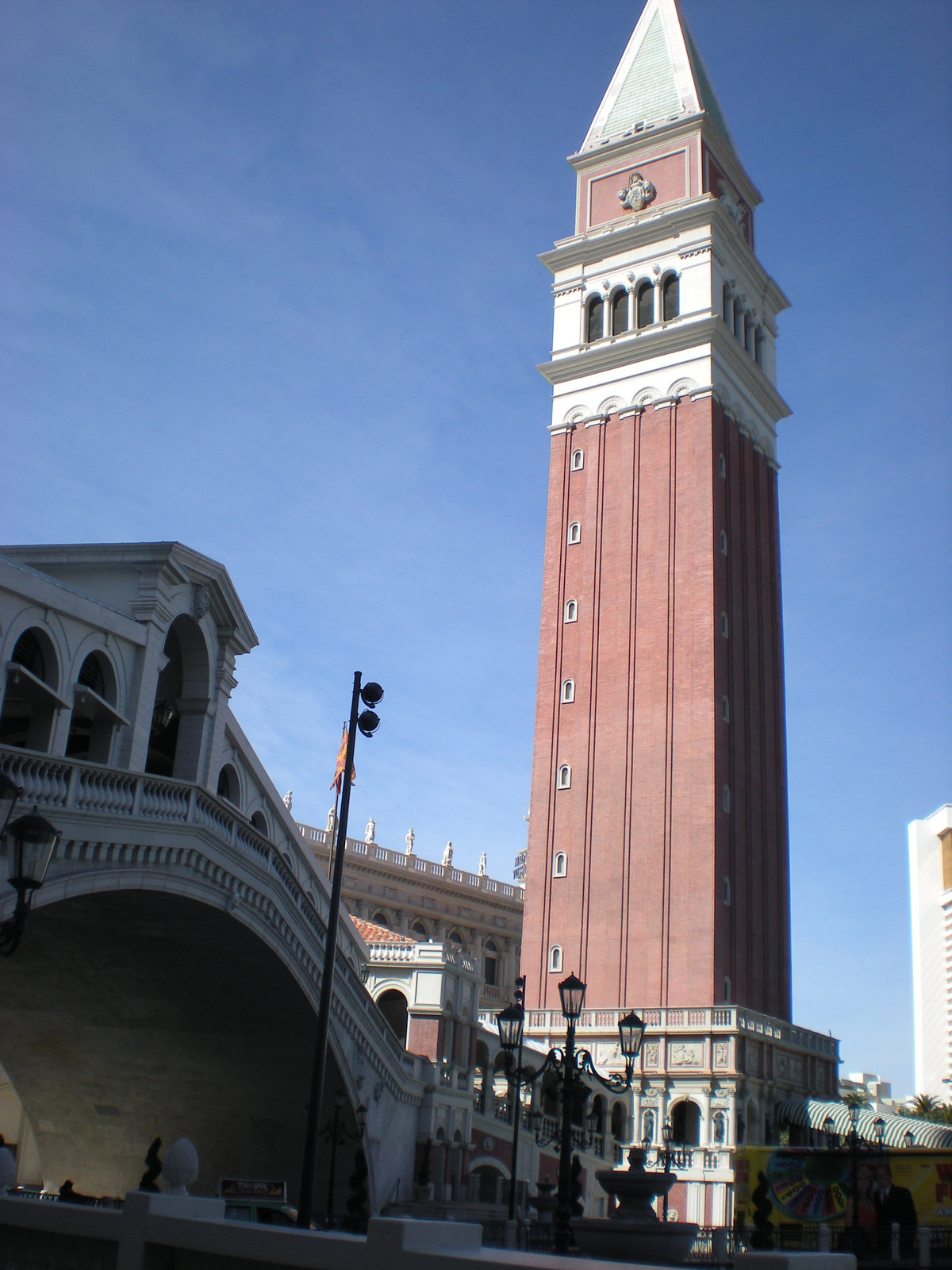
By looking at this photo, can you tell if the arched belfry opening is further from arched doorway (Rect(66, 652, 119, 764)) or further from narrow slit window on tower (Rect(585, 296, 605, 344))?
narrow slit window on tower (Rect(585, 296, 605, 344))

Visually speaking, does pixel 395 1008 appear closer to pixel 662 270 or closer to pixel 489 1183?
pixel 489 1183

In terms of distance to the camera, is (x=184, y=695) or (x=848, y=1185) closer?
(x=184, y=695)

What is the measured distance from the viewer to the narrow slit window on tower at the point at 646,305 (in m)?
55.3

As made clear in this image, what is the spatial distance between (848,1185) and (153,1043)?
52.4 feet

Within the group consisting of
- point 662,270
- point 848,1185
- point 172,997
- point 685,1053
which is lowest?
point 848,1185

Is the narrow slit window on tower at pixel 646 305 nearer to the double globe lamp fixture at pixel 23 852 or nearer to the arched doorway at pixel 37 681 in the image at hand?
the arched doorway at pixel 37 681

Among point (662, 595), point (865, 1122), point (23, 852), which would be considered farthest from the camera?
point (662, 595)

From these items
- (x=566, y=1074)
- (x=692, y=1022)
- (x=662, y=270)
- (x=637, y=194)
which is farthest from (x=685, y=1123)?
(x=637, y=194)

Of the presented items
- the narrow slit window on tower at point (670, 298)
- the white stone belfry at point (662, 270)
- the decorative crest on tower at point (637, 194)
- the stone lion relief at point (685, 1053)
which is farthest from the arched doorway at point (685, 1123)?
the decorative crest on tower at point (637, 194)

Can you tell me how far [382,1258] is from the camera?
7238 mm

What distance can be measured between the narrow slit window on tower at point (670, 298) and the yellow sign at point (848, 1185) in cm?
3474

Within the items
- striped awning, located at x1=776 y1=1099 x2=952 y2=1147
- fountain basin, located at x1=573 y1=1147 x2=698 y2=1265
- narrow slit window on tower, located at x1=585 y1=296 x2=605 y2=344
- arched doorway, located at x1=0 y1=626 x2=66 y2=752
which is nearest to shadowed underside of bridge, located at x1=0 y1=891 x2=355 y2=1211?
arched doorway, located at x1=0 y1=626 x2=66 y2=752

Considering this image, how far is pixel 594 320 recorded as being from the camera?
5706cm

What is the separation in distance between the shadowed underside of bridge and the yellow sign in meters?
10.3
